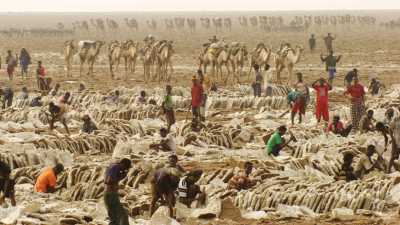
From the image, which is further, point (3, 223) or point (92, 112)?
point (92, 112)

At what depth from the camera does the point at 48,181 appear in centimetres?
1216

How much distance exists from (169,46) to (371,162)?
15.3 meters

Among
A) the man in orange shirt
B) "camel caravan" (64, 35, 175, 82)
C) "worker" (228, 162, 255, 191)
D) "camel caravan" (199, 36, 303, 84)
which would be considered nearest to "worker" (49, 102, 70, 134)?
the man in orange shirt

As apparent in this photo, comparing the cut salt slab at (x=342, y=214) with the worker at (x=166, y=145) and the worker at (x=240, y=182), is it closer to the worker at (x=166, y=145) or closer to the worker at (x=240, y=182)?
the worker at (x=240, y=182)

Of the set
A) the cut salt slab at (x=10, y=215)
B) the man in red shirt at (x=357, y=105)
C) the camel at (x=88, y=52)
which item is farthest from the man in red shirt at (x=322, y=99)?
the camel at (x=88, y=52)

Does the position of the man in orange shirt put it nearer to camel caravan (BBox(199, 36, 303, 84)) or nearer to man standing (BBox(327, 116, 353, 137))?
man standing (BBox(327, 116, 353, 137))

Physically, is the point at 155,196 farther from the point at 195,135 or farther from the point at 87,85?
the point at 87,85

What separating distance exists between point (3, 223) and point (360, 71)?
70.9 feet

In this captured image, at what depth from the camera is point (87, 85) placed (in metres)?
26.9

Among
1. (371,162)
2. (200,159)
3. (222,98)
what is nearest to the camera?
(371,162)

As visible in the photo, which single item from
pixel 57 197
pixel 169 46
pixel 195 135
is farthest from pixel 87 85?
pixel 57 197

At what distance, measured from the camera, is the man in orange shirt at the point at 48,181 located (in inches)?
478

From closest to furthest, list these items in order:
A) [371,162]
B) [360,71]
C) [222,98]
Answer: [371,162]
[222,98]
[360,71]

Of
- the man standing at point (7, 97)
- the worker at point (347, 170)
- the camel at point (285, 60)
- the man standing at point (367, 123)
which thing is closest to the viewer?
the worker at point (347, 170)
